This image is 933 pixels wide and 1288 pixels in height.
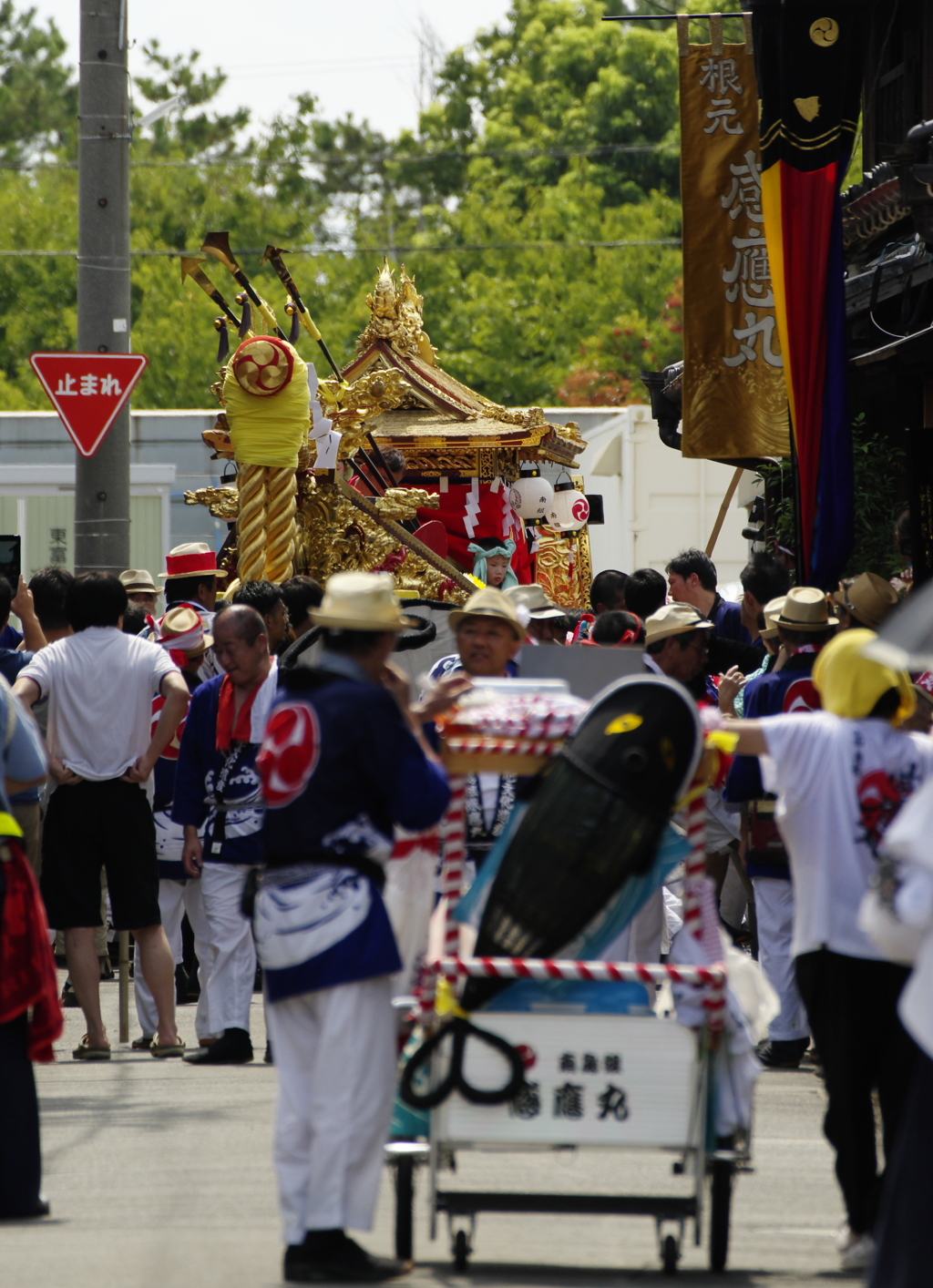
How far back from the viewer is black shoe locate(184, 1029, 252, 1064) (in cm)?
774

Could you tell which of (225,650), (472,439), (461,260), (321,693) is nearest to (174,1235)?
(321,693)

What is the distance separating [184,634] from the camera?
9125 millimetres

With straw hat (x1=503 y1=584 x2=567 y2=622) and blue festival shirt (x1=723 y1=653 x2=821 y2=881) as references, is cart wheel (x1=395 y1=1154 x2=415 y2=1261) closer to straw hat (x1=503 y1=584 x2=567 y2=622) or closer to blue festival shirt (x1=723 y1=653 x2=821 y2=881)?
straw hat (x1=503 y1=584 x2=567 y2=622)

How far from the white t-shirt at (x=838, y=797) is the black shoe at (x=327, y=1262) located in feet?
4.66

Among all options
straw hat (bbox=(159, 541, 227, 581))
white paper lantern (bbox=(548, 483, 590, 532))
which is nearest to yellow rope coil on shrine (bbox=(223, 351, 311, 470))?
straw hat (bbox=(159, 541, 227, 581))

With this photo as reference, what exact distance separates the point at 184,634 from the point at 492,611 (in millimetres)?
3455

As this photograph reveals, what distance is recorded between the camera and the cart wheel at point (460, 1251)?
4836 millimetres

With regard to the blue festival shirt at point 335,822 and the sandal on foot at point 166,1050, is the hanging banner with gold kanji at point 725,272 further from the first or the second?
the blue festival shirt at point 335,822

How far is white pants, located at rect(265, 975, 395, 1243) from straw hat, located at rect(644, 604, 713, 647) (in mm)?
3296

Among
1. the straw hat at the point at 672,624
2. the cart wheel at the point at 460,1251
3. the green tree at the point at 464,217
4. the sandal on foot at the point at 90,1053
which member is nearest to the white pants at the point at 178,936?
the sandal on foot at the point at 90,1053

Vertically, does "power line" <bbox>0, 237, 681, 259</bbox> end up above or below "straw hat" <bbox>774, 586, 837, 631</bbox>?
above

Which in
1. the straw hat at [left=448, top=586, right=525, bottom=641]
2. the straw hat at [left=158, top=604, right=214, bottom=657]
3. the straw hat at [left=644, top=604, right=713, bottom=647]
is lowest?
the straw hat at [left=158, top=604, right=214, bottom=657]

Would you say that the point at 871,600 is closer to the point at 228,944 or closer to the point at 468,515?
the point at 228,944

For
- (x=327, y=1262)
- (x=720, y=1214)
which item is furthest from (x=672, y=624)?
(x=327, y=1262)
